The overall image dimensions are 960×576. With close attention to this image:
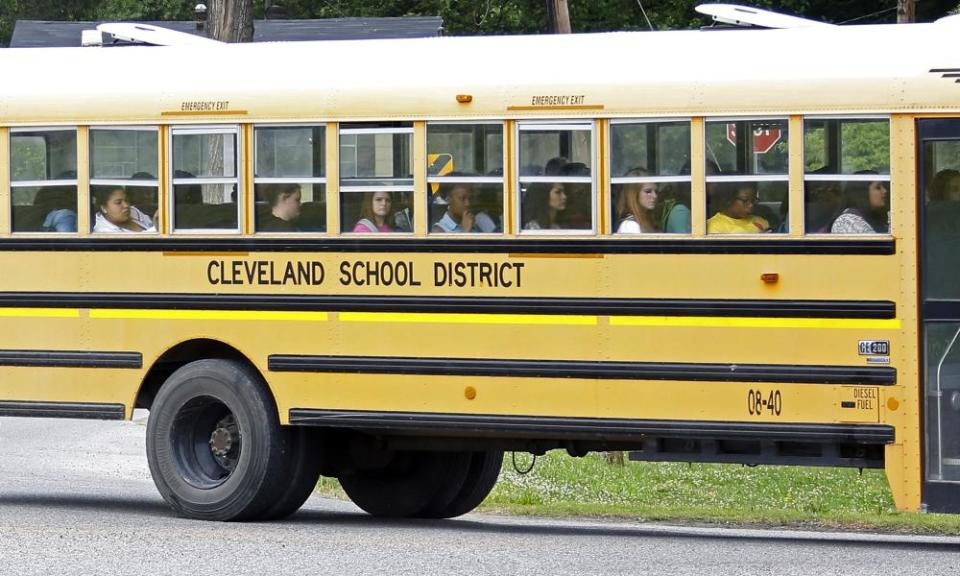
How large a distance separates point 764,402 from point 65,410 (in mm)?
4135

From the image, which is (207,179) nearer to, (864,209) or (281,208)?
(281,208)

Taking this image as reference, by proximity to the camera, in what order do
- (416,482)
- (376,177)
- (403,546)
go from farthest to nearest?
(416,482), (376,177), (403,546)

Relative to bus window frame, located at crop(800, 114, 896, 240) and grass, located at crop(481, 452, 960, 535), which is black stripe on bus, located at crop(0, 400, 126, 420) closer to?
grass, located at crop(481, 452, 960, 535)

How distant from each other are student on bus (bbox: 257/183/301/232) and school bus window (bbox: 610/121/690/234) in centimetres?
184

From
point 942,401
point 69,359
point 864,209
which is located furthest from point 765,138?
point 69,359

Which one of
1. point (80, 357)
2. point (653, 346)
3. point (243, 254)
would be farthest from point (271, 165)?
point (653, 346)

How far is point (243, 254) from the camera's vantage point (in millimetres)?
10398

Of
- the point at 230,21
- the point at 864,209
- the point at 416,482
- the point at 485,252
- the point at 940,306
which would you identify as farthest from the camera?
the point at 230,21

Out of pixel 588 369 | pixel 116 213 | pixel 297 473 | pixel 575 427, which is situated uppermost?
pixel 116 213

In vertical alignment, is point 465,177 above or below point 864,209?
above

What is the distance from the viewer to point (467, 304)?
991 centimetres

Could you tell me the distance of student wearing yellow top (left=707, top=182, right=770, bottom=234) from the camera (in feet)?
30.7

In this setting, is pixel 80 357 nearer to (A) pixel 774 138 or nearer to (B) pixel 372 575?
(B) pixel 372 575

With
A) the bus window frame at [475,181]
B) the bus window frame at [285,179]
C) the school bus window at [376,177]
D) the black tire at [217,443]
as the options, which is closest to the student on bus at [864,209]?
the bus window frame at [475,181]
